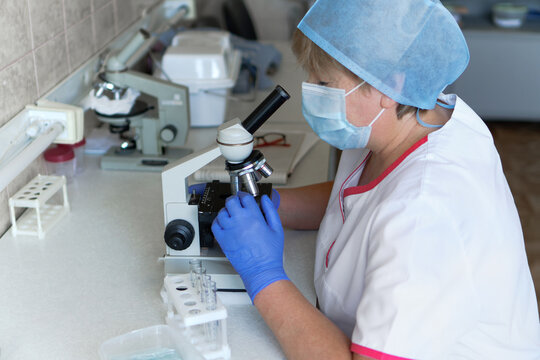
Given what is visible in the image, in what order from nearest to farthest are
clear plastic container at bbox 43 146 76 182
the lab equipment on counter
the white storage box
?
clear plastic container at bbox 43 146 76 182 < the white storage box < the lab equipment on counter

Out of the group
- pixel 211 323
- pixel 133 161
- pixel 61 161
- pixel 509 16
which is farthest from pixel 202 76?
pixel 509 16

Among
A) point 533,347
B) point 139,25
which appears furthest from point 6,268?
point 139,25

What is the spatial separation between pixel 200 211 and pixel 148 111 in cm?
74

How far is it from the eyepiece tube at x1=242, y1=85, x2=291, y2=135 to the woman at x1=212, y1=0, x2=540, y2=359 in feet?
0.28

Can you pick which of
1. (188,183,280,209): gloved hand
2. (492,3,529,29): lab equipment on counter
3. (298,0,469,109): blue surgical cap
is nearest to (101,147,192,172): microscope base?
(188,183,280,209): gloved hand

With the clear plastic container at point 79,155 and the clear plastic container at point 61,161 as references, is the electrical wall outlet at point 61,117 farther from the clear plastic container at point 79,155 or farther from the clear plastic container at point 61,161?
the clear plastic container at point 79,155

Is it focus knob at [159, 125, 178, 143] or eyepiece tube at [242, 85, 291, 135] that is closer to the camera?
eyepiece tube at [242, 85, 291, 135]

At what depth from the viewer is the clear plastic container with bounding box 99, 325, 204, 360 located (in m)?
1.08

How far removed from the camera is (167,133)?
1.89 meters

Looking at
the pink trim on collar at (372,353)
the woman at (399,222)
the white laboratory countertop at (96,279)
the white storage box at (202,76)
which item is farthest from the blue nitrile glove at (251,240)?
the white storage box at (202,76)

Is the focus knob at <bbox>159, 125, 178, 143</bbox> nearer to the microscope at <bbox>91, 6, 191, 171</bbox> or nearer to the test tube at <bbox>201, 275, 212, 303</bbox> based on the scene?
the microscope at <bbox>91, 6, 191, 171</bbox>

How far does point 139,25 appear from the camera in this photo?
2586 mm

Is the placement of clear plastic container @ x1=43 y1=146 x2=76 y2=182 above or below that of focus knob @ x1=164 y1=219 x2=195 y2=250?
below

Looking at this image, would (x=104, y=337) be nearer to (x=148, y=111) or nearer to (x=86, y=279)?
(x=86, y=279)
